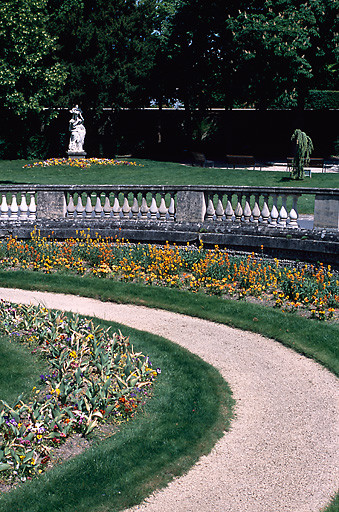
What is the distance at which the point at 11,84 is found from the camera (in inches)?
944

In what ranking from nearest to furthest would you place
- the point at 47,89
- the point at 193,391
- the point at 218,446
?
the point at 218,446 < the point at 193,391 < the point at 47,89

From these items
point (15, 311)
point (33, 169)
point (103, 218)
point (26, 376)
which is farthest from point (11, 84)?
point (26, 376)

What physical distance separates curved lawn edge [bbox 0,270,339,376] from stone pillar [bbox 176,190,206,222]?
2.80 metres

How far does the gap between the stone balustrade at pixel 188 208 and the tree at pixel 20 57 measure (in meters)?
10.5

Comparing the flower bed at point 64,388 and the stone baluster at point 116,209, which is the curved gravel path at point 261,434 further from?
the stone baluster at point 116,209

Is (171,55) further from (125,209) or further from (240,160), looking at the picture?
(125,209)

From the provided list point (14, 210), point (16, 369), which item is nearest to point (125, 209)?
point (14, 210)

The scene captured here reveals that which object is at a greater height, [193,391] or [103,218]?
[103,218]

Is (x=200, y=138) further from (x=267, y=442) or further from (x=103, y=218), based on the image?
(x=267, y=442)

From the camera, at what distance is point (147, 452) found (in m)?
6.54

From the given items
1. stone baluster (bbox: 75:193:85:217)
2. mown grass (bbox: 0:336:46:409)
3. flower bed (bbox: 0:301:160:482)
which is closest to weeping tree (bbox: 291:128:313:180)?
stone baluster (bbox: 75:193:85:217)

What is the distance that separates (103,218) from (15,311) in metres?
5.35

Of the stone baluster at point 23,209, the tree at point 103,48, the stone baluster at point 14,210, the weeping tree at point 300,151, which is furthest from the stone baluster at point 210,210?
the tree at point 103,48

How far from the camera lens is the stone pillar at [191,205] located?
564 inches
